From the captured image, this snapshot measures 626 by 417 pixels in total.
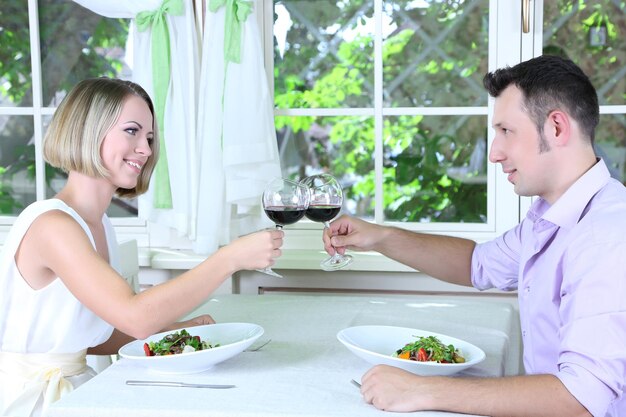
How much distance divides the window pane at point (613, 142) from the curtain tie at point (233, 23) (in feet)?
4.17

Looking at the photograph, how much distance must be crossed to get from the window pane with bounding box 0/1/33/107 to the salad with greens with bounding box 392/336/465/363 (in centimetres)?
217

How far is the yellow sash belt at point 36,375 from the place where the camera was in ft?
6.33

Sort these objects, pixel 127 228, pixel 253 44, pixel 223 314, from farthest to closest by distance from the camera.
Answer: pixel 127 228 → pixel 253 44 → pixel 223 314

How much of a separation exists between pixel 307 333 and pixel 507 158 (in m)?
0.63

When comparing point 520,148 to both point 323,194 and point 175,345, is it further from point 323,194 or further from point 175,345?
point 175,345

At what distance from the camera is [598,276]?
1566 mm

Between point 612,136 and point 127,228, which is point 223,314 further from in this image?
point 612,136

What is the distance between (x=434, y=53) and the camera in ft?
10.2

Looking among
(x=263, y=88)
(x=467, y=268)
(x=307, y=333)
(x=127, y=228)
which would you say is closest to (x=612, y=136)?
(x=467, y=268)

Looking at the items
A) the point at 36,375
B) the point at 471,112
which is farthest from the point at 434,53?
the point at 36,375

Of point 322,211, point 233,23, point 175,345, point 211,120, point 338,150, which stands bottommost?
point 175,345

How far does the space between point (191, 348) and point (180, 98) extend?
1398 mm

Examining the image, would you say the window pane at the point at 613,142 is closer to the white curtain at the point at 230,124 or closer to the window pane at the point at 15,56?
the white curtain at the point at 230,124

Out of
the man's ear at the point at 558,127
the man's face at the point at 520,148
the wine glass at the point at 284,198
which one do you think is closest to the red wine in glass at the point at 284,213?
the wine glass at the point at 284,198
